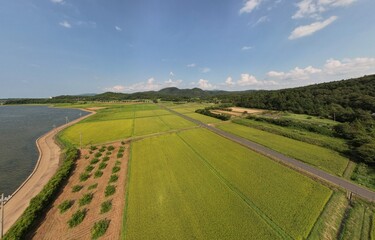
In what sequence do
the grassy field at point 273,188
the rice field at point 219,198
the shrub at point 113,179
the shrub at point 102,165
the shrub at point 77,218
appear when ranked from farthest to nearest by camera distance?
the shrub at point 102,165, the shrub at point 113,179, the grassy field at point 273,188, the shrub at point 77,218, the rice field at point 219,198

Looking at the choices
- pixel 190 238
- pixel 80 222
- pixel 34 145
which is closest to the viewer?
pixel 190 238

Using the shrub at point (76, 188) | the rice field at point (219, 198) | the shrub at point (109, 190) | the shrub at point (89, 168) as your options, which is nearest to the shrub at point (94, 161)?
the shrub at point (89, 168)

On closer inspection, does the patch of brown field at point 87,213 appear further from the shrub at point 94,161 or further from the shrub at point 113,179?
the shrub at point 94,161

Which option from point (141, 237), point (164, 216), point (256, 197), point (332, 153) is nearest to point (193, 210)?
point (164, 216)

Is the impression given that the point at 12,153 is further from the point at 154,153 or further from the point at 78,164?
the point at 154,153

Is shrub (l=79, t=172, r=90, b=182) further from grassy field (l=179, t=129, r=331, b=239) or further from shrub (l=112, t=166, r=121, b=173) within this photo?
grassy field (l=179, t=129, r=331, b=239)

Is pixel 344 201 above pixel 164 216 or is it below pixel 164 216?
below

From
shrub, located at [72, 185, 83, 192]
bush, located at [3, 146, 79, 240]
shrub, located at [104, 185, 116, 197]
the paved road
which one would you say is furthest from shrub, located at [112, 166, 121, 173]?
the paved road

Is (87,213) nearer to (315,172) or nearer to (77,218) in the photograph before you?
(77,218)
